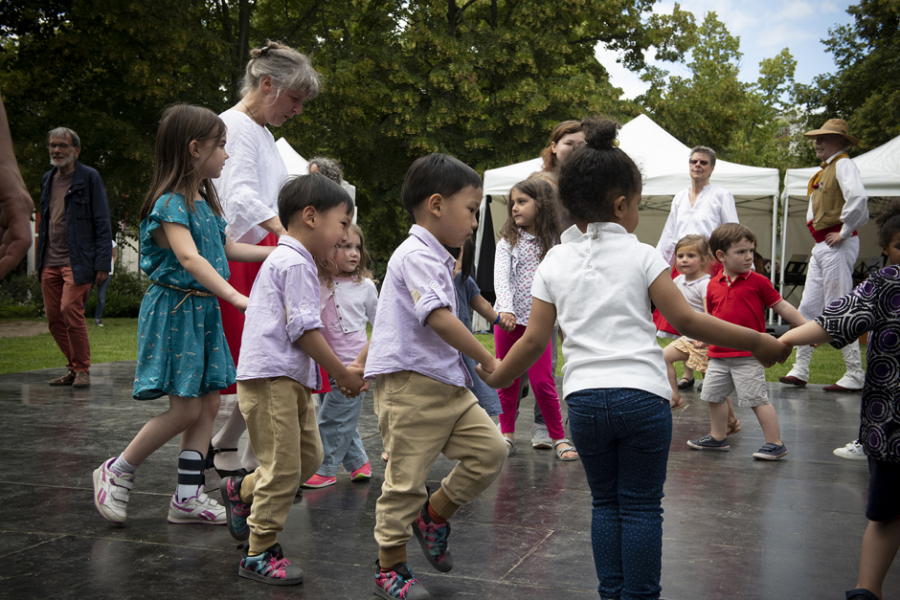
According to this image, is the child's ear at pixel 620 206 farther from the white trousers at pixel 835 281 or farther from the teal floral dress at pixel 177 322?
the white trousers at pixel 835 281

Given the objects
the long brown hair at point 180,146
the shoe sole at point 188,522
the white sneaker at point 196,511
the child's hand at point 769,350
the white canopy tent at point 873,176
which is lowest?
the shoe sole at point 188,522

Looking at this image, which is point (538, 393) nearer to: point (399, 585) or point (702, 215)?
point (399, 585)

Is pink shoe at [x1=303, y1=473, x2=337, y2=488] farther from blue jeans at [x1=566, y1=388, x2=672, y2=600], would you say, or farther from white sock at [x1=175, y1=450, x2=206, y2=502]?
blue jeans at [x1=566, y1=388, x2=672, y2=600]

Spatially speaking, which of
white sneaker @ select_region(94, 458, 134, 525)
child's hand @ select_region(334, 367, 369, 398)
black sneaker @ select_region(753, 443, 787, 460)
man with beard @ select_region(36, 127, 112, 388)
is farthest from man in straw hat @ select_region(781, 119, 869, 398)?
man with beard @ select_region(36, 127, 112, 388)

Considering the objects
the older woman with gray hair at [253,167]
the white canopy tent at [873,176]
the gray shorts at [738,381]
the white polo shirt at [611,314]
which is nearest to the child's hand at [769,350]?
the white polo shirt at [611,314]

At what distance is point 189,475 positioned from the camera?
3.42m

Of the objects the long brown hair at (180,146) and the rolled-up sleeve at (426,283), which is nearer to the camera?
the rolled-up sleeve at (426,283)

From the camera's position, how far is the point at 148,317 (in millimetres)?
3322

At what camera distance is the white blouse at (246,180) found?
3635mm

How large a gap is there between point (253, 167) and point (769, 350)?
94.7 inches

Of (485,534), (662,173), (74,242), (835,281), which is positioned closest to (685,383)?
(835,281)

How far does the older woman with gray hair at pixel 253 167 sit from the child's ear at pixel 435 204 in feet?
3.68

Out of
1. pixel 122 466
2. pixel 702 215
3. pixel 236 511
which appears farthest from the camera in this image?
pixel 702 215

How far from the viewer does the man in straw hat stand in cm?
763
